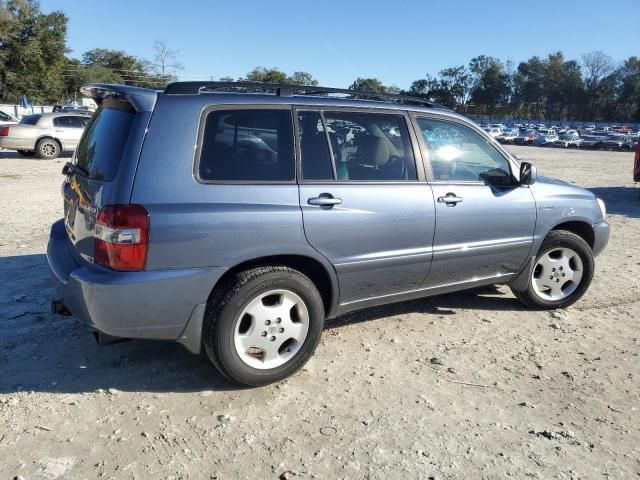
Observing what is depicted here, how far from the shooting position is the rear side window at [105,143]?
9.90 feet

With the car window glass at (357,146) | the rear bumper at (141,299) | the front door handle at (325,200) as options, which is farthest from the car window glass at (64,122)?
the front door handle at (325,200)

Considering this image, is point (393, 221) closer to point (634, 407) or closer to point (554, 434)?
point (554, 434)

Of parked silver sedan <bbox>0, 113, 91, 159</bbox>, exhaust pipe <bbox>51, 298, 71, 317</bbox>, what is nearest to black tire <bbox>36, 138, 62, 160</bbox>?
parked silver sedan <bbox>0, 113, 91, 159</bbox>

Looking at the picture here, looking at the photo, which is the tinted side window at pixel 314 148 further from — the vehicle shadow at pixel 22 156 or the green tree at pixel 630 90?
the green tree at pixel 630 90

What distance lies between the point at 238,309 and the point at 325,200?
34.5 inches

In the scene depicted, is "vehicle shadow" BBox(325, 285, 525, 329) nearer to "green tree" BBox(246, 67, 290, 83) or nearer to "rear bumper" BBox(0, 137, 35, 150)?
"rear bumper" BBox(0, 137, 35, 150)

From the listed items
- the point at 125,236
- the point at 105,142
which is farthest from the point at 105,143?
the point at 125,236

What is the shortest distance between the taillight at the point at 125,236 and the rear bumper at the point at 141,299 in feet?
0.20

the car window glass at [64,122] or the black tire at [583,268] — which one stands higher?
the car window glass at [64,122]

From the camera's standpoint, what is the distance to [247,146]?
10.6 ft

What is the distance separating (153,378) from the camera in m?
3.42

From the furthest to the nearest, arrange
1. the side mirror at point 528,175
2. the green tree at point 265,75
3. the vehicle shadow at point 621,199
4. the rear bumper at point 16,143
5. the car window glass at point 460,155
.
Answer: the green tree at point 265,75, the rear bumper at point 16,143, the vehicle shadow at point 621,199, the side mirror at point 528,175, the car window glass at point 460,155

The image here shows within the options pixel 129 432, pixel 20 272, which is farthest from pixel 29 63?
pixel 129 432

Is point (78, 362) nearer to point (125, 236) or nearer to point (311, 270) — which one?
point (125, 236)
